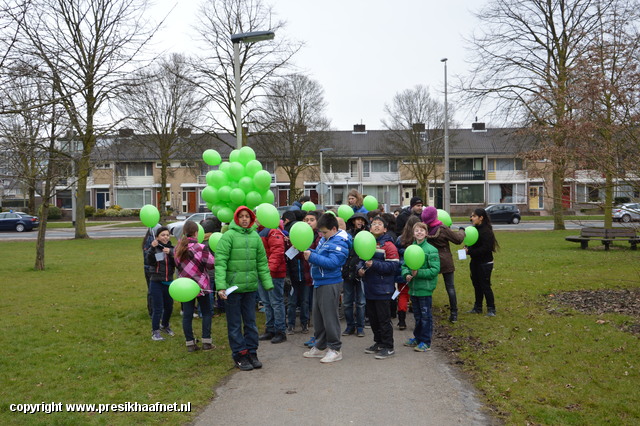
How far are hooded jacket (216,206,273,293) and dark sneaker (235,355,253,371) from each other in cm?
80

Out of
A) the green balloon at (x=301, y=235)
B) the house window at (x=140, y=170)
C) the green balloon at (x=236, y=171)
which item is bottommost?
the green balloon at (x=301, y=235)

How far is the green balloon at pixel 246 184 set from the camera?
8508 mm

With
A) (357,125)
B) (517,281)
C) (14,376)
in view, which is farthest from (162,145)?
(357,125)

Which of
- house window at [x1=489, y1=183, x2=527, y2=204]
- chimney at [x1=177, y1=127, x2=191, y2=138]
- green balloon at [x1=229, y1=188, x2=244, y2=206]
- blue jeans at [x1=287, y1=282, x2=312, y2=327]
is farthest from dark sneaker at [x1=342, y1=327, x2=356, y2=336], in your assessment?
house window at [x1=489, y1=183, x2=527, y2=204]

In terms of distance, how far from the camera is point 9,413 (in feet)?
15.1

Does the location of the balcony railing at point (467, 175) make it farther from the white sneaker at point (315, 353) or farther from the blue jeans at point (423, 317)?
the white sneaker at point (315, 353)

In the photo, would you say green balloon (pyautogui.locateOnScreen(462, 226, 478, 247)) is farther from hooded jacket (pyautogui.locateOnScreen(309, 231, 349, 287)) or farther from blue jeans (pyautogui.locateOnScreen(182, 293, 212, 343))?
blue jeans (pyautogui.locateOnScreen(182, 293, 212, 343))

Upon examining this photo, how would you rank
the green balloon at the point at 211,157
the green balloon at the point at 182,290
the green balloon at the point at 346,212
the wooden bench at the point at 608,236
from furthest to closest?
the wooden bench at the point at 608,236 → the green balloon at the point at 211,157 → the green balloon at the point at 346,212 → the green balloon at the point at 182,290

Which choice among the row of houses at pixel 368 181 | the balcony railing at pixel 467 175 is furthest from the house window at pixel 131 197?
the balcony railing at pixel 467 175

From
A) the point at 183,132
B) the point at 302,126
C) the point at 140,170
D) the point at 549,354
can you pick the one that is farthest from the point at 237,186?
the point at 140,170

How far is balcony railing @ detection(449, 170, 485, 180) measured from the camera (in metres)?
53.5

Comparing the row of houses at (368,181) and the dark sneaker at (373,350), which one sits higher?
the row of houses at (368,181)

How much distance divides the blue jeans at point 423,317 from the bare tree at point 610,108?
3.30 metres

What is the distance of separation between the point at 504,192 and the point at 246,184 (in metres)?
49.6
